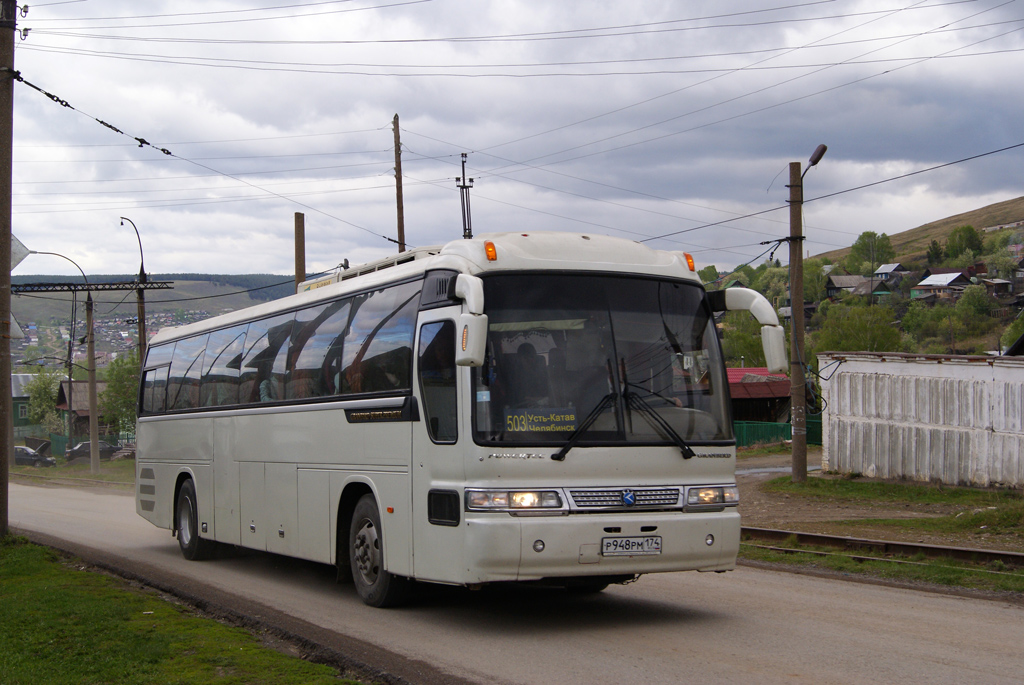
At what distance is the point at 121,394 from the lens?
7762 cm

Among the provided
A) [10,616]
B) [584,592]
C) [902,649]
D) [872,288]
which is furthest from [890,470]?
[872,288]

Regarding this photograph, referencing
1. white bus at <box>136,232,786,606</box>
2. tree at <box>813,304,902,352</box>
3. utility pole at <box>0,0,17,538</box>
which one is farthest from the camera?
A: tree at <box>813,304,902,352</box>

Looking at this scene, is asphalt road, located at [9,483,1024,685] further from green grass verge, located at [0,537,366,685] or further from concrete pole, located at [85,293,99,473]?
concrete pole, located at [85,293,99,473]

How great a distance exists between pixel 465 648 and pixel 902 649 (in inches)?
124

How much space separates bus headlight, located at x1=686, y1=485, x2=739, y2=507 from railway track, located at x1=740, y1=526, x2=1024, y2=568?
237 inches

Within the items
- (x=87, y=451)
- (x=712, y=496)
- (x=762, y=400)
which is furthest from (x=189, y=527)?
(x=87, y=451)

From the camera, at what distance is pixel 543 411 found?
8.02m

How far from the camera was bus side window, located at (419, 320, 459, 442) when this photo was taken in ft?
27.0

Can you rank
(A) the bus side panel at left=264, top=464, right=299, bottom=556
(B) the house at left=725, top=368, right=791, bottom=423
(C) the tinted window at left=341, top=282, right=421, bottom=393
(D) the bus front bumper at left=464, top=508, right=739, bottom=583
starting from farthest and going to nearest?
(B) the house at left=725, top=368, right=791, bottom=423 < (A) the bus side panel at left=264, top=464, right=299, bottom=556 < (C) the tinted window at left=341, top=282, right=421, bottom=393 < (D) the bus front bumper at left=464, top=508, right=739, bottom=583

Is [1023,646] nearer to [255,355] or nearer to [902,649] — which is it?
[902,649]

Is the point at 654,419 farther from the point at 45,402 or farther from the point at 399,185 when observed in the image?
the point at 45,402

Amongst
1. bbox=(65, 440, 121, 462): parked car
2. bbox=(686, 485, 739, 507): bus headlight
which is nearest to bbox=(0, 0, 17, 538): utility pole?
bbox=(686, 485, 739, 507): bus headlight

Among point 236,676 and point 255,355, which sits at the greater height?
point 255,355

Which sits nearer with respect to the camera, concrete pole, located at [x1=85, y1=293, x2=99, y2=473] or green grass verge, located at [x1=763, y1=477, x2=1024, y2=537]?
green grass verge, located at [x1=763, y1=477, x2=1024, y2=537]
